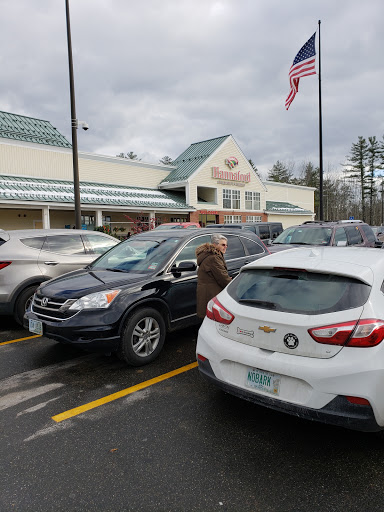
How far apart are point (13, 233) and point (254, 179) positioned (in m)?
29.6

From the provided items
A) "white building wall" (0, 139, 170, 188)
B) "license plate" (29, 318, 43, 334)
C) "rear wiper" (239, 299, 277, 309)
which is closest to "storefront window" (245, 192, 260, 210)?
"white building wall" (0, 139, 170, 188)

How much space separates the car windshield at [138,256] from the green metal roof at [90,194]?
1513 centimetres

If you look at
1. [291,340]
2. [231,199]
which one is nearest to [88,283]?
[291,340]

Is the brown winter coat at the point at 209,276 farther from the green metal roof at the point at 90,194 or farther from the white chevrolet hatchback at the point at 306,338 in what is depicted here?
the green metal roof at the point at 90,194

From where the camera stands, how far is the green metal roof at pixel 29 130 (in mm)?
21547

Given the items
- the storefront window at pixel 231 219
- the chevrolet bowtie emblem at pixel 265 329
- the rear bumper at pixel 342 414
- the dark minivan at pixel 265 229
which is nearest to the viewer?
the rear bumper at pixel 342 414

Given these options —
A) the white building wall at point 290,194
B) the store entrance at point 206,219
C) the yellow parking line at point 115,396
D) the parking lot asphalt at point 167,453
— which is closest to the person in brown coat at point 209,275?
the yellow parking line at point 115,396

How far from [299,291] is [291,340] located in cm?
45

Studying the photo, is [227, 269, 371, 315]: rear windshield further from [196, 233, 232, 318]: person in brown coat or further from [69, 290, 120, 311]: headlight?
[69, 290, 120, 311]: headlight

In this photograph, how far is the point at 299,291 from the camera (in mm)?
3006

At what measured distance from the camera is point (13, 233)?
6.87 meters

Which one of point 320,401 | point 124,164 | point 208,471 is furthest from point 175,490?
point 124,164

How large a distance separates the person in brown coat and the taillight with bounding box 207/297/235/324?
1.15 meters

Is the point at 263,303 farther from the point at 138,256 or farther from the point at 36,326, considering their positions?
the point at 36,326
